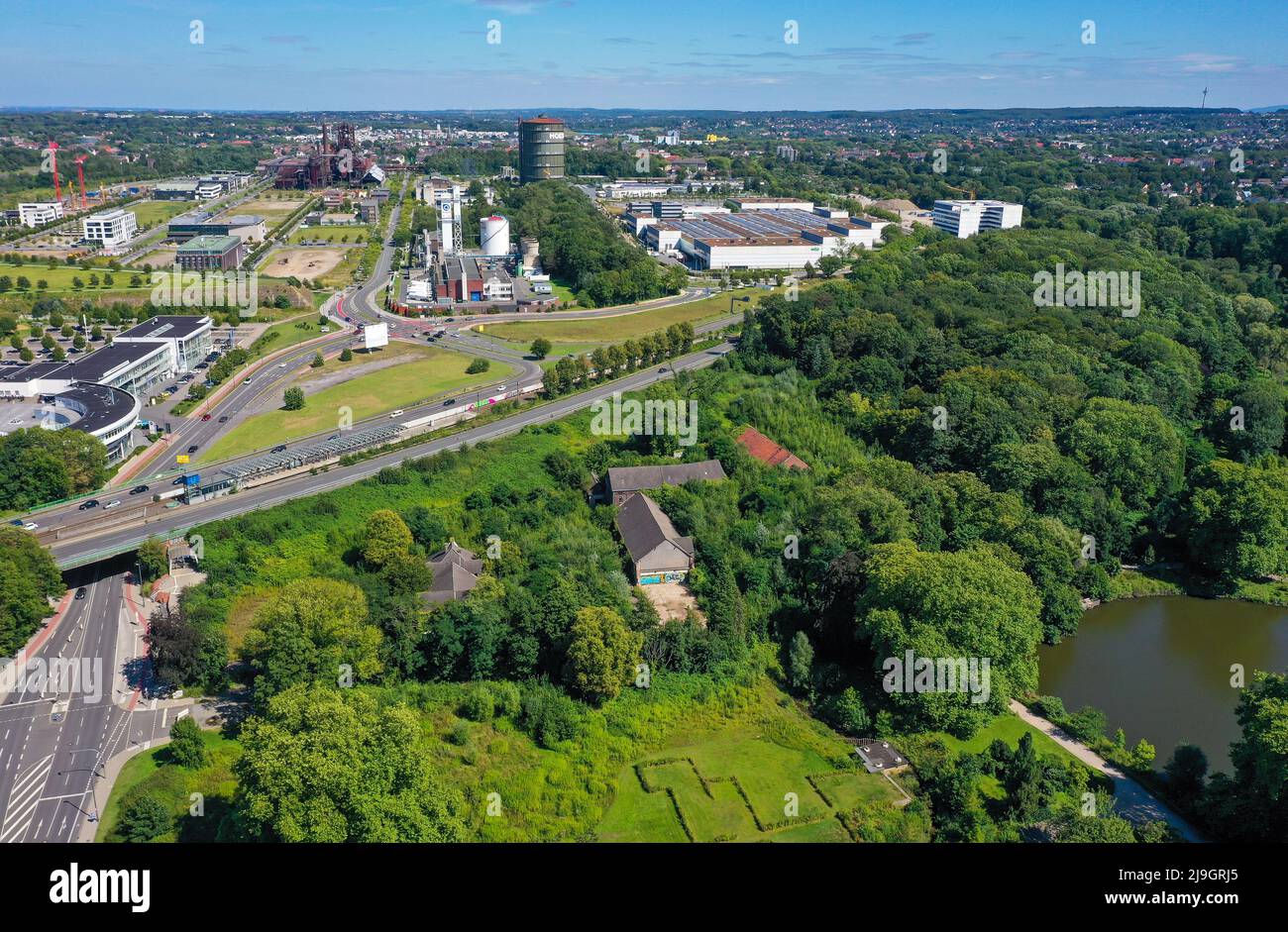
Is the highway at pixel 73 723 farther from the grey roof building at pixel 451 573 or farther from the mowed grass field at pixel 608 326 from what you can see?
the mowed grass field at pixel 608 326

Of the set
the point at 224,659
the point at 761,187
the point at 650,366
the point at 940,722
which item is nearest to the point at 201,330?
the point at 650,366

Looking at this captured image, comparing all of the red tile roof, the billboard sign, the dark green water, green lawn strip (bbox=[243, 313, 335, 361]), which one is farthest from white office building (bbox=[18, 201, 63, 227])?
the dark green water

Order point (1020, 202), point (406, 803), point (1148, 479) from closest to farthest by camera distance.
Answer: point (406, 803) < point (1148, 479) < point (1020, 202)

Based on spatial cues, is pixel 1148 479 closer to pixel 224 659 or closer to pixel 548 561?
pixel 548 561

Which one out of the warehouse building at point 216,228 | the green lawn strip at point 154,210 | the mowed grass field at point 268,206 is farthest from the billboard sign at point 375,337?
the green lawn strip at point 154,210

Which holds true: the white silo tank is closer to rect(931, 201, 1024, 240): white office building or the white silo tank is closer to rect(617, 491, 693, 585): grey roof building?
rect(931, 201, 1024, 240): white office building

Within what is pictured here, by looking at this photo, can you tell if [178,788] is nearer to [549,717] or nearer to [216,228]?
[549,717]

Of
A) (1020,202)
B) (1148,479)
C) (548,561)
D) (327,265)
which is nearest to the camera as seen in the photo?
(548,561)
